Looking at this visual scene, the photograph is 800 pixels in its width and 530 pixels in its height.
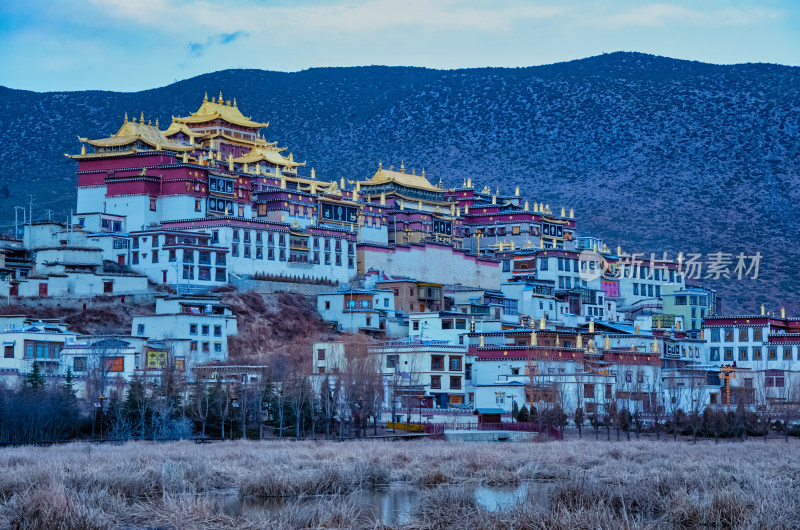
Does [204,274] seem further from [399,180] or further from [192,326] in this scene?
[399,180]

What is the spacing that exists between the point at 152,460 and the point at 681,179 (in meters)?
136

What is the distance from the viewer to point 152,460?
45125 millimetres

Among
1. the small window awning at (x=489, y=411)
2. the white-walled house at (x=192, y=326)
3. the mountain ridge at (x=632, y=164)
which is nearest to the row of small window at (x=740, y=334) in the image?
the small window awning at (x=489, y=411)

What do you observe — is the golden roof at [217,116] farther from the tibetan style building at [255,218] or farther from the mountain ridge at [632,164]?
the mountain ridge at [632,164]

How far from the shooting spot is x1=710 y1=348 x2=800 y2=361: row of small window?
279ft

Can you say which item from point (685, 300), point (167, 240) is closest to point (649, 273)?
point (685, 300)

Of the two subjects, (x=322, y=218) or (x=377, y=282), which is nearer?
(x=377, y=282)

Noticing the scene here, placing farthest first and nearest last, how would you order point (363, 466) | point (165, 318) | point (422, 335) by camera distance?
point (422, 335)
point (165, 318)
point (363, 466)

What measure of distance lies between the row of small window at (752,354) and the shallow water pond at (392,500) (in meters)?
45.6

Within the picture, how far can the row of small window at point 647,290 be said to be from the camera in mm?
113250

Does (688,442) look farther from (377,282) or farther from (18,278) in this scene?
(18,278)

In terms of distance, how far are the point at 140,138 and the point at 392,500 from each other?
61.7m

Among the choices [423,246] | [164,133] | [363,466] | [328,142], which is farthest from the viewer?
[328,142]

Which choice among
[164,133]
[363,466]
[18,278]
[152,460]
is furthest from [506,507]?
[164,133]
